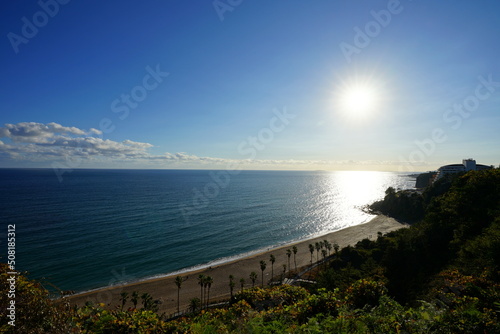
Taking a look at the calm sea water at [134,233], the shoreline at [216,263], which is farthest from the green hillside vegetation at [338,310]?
the calm sea water at [134,233]

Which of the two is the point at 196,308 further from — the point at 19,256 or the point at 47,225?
the point at 47,225

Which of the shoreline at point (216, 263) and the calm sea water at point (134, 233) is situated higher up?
the calm sea water at point (134, 233)

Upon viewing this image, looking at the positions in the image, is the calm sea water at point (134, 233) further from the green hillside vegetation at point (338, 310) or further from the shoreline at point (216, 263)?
the green hillside vegetation at point (338, 310)

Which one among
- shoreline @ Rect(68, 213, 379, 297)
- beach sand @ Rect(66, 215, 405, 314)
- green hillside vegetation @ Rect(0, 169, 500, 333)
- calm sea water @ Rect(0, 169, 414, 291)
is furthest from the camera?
calm sea water @ Rect(0, 169, 414, 291)

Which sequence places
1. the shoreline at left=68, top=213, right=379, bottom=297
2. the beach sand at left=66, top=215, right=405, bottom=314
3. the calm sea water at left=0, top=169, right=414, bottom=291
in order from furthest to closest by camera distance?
the calm sea water at left=0, top=169, right=414, bottom=291 → the shoreline at left=68, top=213, right=379, bottom=297 → the beach sand at left=66, top=215, right=405, bottom=314

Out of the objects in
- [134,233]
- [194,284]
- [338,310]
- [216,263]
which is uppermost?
[338,310]

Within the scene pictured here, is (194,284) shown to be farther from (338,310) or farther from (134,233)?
(338,310)

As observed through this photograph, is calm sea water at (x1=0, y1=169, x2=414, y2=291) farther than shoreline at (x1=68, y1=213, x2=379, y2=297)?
Yes

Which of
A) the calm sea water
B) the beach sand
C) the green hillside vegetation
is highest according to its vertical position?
the green hillside vegetation

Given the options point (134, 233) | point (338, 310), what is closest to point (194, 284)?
point (134, 233)

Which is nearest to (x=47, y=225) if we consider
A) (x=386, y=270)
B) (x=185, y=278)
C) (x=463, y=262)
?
(x=185, y=278)

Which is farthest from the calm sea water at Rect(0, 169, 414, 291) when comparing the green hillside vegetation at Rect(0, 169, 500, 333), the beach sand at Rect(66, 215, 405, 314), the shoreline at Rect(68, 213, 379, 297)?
the green hillside vegetation at Rect(0, 169, 500, 333)

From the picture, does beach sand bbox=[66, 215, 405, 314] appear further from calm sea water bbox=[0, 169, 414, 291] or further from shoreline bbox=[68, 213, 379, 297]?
calm sea water bbox=[0, 169, 414, 291]

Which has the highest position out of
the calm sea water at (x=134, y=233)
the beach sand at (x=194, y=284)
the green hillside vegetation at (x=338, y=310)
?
the green hillside vegetation at (x=338, y=310)
